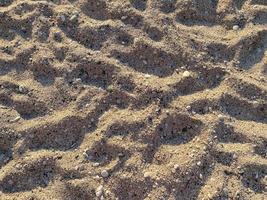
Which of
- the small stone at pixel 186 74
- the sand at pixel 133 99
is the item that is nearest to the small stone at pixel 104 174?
the sand at pixel 133 99

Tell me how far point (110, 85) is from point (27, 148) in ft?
2.01

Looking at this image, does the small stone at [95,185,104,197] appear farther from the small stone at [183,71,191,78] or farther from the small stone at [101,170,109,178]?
the small stone at [183,71,191,78]

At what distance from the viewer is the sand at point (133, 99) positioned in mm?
2420

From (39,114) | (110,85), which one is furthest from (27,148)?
(110,85)

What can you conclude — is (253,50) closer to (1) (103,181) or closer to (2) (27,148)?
(1) (103,181)

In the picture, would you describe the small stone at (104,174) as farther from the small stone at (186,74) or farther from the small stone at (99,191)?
the small stone at (186,74)

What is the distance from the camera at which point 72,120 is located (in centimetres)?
257

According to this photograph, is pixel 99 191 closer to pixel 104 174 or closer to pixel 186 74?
pixel 104 174

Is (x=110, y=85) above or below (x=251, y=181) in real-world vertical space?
above

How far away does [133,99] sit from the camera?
2.63 m

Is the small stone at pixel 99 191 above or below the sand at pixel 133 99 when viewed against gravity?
below

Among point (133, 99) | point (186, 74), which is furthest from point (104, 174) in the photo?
point (186, 74)

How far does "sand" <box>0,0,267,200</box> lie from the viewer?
7.94 feet

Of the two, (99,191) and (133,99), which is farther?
(133,99)
